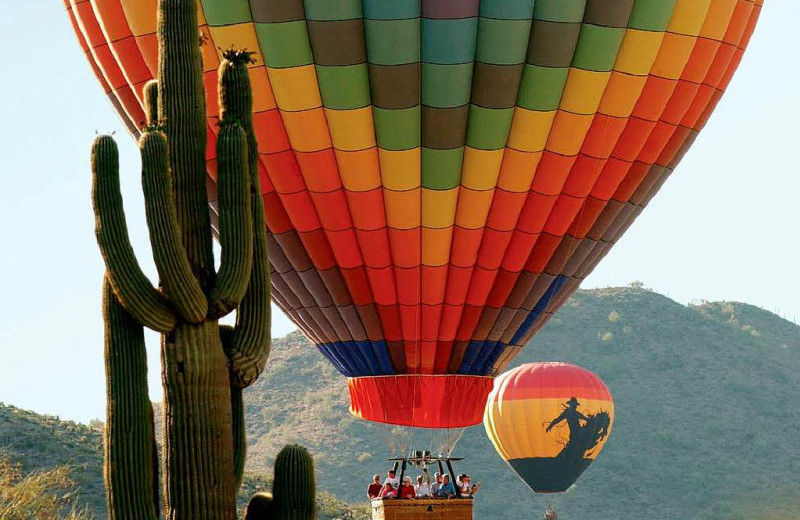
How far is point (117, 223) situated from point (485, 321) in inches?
389

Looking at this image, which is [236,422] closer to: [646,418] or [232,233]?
[232,233]

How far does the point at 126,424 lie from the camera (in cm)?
1386

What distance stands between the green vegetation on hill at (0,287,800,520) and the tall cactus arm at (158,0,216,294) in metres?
63.4

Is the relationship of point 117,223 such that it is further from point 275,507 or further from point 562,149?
point 562,149

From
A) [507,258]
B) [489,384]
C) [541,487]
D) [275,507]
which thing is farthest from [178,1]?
[541,487]

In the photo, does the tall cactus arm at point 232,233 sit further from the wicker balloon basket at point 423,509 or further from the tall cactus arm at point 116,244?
the wicker balloon basket at point 423,509

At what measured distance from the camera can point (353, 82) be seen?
1992 centimetres

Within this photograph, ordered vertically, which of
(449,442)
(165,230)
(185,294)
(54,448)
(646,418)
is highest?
(646,418)

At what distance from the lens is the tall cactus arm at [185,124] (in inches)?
586

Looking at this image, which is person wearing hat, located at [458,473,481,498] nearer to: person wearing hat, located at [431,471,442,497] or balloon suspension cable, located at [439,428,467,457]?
person wearing hat, located at [431,471,442,497]

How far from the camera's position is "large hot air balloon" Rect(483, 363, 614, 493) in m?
38.7

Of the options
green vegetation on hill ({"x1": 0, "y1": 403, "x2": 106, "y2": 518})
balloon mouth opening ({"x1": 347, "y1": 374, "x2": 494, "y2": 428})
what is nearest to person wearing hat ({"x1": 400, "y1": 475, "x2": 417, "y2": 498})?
balloon mouth opening ({"x1": 347, "y1": 374, "x2": 494, "y2": 428})

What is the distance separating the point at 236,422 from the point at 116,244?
7.98 feet

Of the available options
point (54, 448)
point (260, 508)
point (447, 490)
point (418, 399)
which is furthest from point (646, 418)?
point (260, 508)
